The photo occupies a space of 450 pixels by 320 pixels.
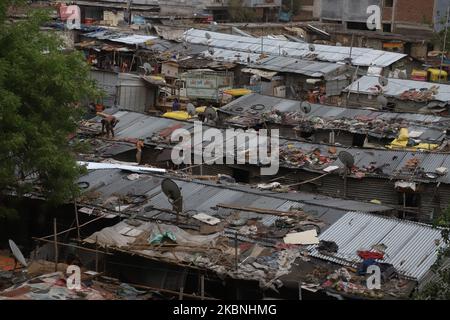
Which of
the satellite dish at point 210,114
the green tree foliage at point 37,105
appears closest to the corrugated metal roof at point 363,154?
the satellite dish at point 210,114

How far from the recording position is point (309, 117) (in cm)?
1956

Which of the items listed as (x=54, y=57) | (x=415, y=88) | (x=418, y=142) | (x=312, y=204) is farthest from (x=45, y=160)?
(x=415, y=88)

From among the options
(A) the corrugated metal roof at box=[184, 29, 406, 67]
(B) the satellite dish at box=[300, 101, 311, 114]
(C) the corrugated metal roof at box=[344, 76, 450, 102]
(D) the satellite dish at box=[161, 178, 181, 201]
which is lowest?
(D) the satellite dish at box=[161, 178, 181, 201]

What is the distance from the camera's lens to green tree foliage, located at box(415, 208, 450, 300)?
8.74 metres

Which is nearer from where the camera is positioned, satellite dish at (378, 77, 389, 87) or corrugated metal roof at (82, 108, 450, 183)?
corrugated metal roof at (82, 108, 450, 183)

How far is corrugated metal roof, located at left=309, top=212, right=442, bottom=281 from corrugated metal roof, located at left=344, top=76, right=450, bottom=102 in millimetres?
11794

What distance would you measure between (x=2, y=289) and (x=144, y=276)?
78.5 inches

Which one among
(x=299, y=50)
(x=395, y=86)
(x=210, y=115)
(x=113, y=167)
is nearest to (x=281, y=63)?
(x=299, y=50)

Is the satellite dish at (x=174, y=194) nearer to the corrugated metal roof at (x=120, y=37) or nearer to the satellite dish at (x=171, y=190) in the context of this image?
the satellite dish at (x=171, y=190)

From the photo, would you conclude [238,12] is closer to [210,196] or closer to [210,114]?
[210,114]

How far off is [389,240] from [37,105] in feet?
18.4

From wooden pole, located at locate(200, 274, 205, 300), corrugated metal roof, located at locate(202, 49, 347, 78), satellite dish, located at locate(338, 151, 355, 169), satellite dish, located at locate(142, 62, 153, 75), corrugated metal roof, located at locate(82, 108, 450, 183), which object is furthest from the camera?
corrugated metal roof, located at locate(202, 49, 347, 78)

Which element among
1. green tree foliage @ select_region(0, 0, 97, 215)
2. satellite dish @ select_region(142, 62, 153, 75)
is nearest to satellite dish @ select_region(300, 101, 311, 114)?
Result: satellite dish @ select_region(142, 62, 153, 75)

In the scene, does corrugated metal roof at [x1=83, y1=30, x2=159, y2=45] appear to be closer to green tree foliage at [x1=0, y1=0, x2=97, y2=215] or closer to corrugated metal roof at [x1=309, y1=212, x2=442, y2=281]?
green tree foliage at [x1=0, y1=0, x2=97, y2=215]
